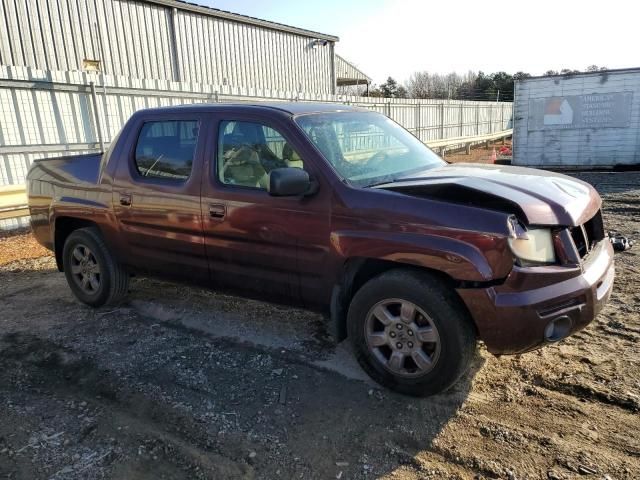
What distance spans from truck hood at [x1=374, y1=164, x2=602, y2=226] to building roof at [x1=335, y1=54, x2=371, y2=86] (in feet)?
82.3

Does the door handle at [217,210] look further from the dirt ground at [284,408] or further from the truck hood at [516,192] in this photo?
the truck hood at [516,192]

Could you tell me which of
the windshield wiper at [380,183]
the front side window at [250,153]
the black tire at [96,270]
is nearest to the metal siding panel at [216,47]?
the black tire at [96,270]

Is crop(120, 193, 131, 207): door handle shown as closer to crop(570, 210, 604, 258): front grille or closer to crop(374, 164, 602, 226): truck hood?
crop(374, 164, 602, 226): truck hood

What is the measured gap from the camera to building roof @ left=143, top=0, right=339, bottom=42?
1745cm

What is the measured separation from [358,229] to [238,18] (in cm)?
1949

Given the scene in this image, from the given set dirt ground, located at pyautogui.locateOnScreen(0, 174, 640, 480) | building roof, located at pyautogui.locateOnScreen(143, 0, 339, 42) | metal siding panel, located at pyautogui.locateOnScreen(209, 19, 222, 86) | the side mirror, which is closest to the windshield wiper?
the side mirror

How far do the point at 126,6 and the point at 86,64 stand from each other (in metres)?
2.65

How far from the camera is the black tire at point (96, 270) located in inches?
189

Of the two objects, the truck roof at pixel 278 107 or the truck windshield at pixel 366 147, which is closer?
the truck windshield at pixel 366 147

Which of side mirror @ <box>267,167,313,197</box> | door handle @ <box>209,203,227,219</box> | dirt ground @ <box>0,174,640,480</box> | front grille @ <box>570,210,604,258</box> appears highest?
side mirror @ <box>267,167,313,197</box>

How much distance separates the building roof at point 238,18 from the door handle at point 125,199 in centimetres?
1496

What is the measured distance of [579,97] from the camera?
46.6 ft

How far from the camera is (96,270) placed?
4910mm

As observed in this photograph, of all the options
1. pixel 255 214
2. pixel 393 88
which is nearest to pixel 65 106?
pixel 255 214
